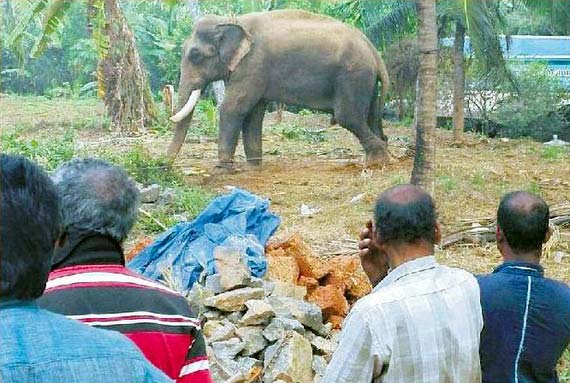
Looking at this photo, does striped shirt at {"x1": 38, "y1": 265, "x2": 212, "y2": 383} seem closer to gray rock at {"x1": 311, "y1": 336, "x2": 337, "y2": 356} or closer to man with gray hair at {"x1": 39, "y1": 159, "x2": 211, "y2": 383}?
man with gray hair at {"x1": 39, "y1": 159, "x2": 211, "y2": 383}

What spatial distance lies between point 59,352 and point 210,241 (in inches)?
185

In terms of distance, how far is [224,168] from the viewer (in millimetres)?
11797

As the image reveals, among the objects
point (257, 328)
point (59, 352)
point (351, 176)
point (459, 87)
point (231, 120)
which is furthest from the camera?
point (459, 87)

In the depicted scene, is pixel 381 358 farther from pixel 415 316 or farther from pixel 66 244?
pixel 66 244

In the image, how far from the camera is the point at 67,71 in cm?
2738

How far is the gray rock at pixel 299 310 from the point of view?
16.5 feet

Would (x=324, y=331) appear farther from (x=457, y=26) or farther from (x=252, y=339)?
(x=457, y=26)

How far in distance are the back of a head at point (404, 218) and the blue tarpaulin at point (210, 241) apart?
3.18 metres

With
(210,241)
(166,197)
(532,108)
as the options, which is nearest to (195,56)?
(166,197)

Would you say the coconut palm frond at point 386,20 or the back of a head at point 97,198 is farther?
the coconut palm frond at point 386,20

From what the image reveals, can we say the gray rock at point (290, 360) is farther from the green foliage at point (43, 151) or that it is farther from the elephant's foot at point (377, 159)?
the elephant's foot at point (377, 159)

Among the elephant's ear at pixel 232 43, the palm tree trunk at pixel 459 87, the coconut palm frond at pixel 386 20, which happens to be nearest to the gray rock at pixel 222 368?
the elephant's ear at pixel 232 43

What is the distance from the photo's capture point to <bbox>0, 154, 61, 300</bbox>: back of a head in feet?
4.55

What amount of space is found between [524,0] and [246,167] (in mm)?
5566
